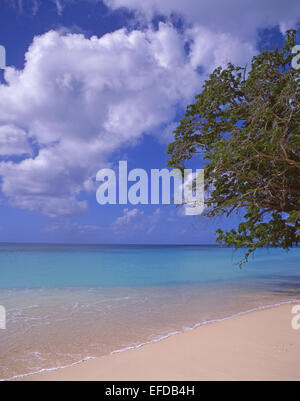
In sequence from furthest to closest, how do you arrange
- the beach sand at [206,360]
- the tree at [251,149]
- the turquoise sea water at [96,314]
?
the tree at [251,149] < the turquoise sea water at [96,314] < the beach sand at [206,360]

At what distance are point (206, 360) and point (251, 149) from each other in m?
4.66

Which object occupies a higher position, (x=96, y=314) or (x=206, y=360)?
(x=206, y=360)

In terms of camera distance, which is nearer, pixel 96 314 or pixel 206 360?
pixel 206 360

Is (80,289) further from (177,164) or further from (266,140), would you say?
(266,140)

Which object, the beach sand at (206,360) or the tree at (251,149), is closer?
the beach sand at (206,360)

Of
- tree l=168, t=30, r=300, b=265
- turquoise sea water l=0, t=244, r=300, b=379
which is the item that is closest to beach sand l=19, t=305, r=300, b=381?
turquoise sea water l=0, t=244, r=300, b=379

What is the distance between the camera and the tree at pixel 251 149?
6.77 meters

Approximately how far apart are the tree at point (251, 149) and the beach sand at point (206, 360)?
3.00 meters

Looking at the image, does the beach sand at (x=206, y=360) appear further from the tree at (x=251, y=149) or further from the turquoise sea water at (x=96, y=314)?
the tree at (x=251, y=149)

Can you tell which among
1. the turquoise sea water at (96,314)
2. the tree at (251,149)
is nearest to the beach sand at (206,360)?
the turquoise sea water at (96,314)

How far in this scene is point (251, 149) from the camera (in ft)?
21.6

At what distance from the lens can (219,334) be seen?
5012 mm
